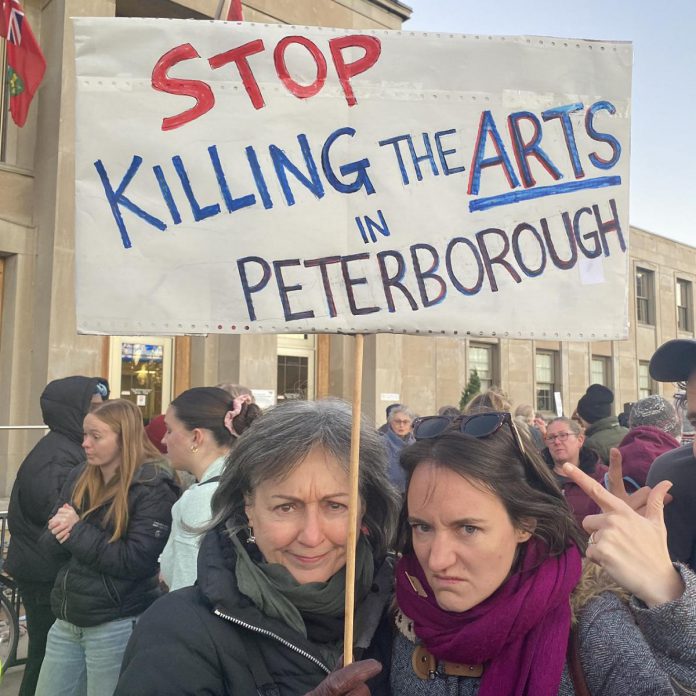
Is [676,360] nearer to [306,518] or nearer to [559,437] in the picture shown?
[306,518]

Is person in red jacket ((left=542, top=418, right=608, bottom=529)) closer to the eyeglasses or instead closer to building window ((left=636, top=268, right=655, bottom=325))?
the eyeglasses

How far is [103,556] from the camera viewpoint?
3.06 metres

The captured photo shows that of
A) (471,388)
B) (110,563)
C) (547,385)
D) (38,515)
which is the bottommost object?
(110,563)

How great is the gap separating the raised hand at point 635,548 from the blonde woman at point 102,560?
2.29 m

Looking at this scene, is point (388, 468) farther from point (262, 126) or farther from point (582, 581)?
point (262, 126)

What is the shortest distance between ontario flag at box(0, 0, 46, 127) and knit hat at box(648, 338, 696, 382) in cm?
752

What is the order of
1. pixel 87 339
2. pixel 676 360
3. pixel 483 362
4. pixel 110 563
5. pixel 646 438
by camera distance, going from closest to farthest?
pixel 676 360 → pixel 110 563 → pixel 646 438 → pixel 87 339 → pixel 483 362

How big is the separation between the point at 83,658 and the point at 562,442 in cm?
349

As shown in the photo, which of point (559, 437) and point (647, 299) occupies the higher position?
point (647, 299)

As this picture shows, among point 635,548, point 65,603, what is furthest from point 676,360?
point 65,603

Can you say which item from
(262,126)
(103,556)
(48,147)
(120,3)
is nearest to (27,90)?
(48,147)

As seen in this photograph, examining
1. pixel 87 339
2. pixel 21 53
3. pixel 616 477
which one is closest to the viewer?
pixel 616 477

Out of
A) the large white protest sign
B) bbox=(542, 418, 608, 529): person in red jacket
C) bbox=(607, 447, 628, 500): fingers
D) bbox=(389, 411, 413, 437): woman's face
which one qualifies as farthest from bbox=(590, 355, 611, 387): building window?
the large white protest sign

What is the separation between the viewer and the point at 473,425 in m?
1.77
